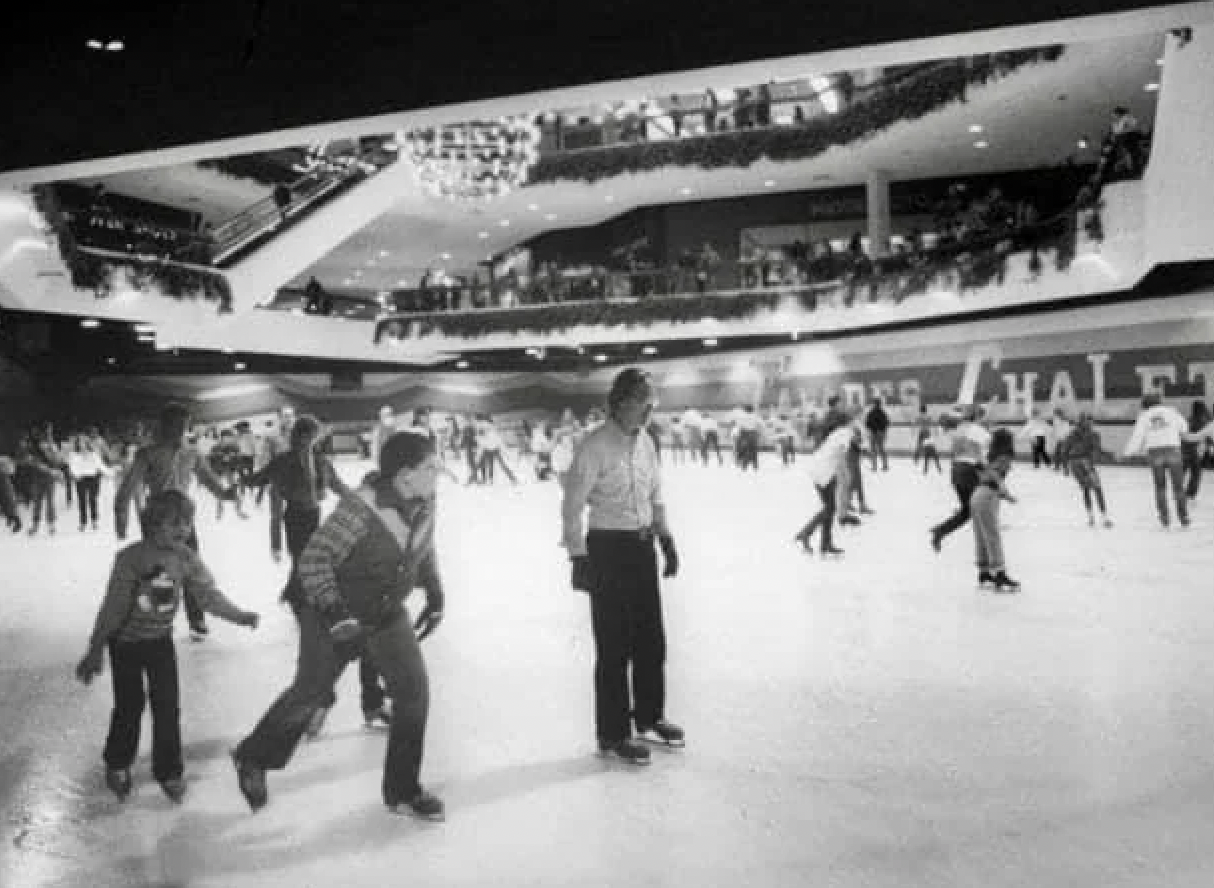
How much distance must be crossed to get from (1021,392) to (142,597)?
2328 centimetres

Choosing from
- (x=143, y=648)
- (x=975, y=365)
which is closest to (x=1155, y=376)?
(x=975, y=365)

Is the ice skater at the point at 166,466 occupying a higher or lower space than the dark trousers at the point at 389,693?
higher

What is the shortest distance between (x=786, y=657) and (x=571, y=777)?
2.38 meters

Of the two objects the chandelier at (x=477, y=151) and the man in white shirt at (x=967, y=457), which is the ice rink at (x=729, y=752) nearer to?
the man in white shirt at (x=967, y=457)

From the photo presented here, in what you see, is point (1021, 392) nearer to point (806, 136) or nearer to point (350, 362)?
point (806, 136)

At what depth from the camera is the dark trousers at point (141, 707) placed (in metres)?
4.30

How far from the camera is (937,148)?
89.6 feet

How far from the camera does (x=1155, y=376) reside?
21328mm

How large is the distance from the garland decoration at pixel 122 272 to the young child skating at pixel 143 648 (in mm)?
13178

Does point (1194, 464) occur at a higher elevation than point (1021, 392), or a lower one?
lower

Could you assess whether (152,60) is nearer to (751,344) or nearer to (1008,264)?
(1008,264)

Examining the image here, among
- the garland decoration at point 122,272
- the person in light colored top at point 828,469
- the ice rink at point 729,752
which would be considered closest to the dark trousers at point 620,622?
the ice rink at point 729,752

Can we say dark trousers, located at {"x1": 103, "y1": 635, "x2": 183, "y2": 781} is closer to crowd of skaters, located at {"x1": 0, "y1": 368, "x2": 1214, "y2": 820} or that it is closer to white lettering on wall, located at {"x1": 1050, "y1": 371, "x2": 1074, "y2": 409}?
crowd of skaters, located at {"x1": 0, "y1": 368, "x2": 1214, "y2": 820}

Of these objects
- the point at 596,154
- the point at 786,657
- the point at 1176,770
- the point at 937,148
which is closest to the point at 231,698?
the point at 786,657
